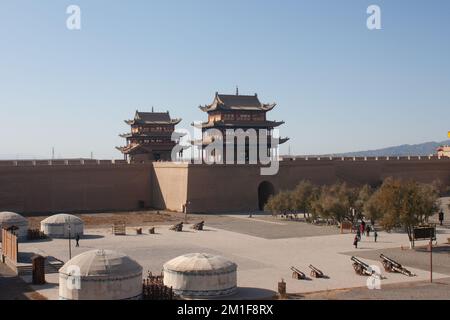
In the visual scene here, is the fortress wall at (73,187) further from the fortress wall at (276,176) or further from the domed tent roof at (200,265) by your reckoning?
the domed tent roof at (200,265)

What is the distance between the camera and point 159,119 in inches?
2596

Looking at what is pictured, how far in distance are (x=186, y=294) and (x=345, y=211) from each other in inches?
804

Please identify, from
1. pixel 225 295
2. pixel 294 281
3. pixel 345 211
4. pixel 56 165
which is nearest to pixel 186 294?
pixel 225 295

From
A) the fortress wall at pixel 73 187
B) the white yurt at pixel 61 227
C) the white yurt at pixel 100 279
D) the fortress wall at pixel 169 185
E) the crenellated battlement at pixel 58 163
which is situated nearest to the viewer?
the white yurt at pixel 100 279

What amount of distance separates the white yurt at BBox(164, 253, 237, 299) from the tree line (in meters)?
12.6

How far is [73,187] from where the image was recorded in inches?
2037

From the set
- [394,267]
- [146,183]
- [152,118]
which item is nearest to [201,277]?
[394,267]

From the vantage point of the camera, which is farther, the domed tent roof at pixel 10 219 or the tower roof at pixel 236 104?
the tower roof at pixel 236 104

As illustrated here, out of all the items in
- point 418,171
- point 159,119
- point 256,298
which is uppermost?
point 159,119

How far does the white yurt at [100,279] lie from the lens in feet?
60.6

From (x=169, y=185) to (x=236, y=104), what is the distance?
1051 cm

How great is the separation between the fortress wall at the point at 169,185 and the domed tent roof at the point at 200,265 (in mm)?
29375

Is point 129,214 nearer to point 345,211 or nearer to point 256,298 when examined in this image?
→ point 345,211

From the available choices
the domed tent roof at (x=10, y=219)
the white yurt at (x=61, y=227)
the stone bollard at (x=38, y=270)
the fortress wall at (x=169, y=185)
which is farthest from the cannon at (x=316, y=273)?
the fortress wall at (x=169, y=185)
